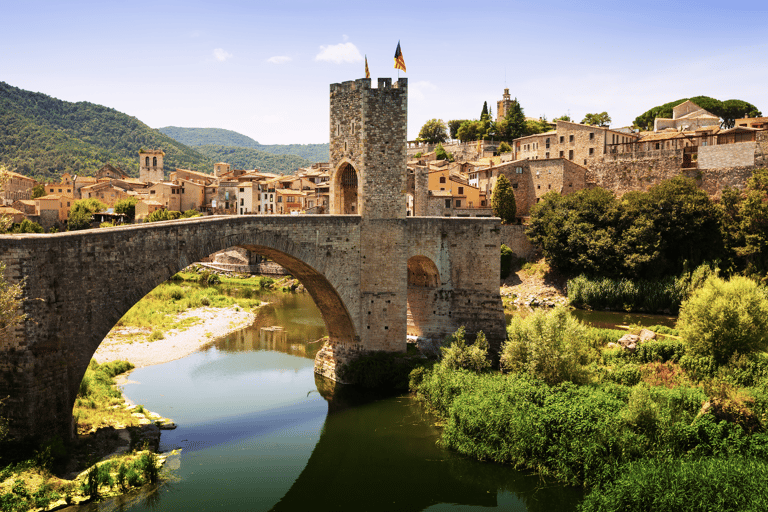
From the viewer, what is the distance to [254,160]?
185375 millimetres

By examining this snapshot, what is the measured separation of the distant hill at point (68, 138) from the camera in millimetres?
88688

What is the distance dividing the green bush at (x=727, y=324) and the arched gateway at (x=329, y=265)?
21.0 ft

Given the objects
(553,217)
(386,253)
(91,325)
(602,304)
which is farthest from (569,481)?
(553,217)

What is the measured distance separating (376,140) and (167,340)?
45.0 feet

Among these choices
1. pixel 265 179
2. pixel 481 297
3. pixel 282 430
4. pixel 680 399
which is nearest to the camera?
pixel 680 399

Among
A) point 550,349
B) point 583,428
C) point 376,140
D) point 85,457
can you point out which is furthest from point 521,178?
point 85,457

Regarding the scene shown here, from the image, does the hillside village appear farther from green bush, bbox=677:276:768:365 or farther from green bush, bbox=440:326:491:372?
green bush, bbox=677:276:768:365

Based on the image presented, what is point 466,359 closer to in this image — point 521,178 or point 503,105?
point 521,178

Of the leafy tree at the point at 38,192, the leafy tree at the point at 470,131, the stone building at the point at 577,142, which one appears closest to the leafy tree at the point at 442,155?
the leafy tree at the point at 470,131

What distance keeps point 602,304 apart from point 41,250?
3105 centimetres

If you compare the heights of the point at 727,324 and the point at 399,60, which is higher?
the point at 399,60

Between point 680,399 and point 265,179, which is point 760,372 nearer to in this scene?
point 680,399

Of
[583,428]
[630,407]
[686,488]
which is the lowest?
[686,488]

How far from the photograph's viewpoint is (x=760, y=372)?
57.5ft
